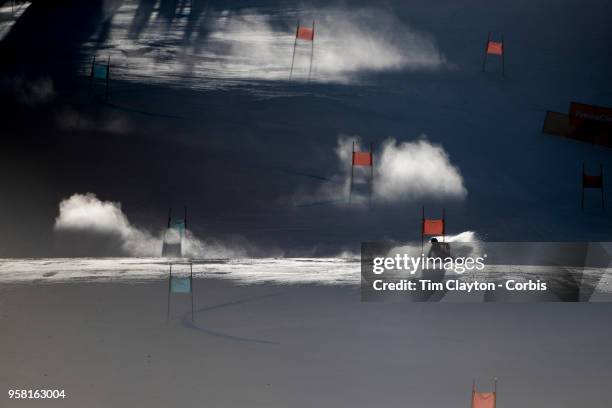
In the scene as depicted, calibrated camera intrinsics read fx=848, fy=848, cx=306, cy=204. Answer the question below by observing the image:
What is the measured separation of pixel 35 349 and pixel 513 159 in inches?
449

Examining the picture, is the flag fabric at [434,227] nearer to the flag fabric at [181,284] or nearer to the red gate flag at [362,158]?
the red gate flag at [362,158]

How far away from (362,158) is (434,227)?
9.69ft

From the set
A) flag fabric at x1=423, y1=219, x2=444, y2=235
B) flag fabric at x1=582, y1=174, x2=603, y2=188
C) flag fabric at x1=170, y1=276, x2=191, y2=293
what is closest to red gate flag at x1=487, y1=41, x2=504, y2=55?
flag fabric at x1=582, y1=174, x2=603, y2=188

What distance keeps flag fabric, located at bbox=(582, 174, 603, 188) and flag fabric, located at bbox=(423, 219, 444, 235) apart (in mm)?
3860

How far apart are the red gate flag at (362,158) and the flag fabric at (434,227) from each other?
252 centimetres

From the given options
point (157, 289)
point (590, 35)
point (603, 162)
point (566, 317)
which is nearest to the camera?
point (566, 317)

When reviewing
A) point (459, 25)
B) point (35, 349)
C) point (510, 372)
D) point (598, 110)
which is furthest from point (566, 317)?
point (459, 25)

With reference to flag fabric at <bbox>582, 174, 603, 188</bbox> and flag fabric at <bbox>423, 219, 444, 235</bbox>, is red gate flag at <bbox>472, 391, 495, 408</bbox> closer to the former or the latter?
flag fabric at <bbox>423, 219, 444, 235</bbox>

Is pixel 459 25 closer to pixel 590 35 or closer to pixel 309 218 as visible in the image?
pixel 590 35

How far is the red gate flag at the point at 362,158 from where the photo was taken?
55.4ft

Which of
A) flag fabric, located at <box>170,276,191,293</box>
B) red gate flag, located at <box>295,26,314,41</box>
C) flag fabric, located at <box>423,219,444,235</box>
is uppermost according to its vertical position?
red gate flag, located at <box>295,26,314,41</box>

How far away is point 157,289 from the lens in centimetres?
1198

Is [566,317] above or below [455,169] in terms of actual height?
below

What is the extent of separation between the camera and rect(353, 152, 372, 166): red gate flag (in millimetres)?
16891
